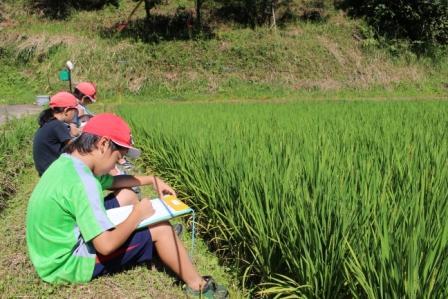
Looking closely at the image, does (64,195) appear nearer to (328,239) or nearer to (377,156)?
(328,239)

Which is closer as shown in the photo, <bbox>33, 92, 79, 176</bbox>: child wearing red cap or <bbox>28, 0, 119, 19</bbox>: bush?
<bbox>33, 92, 79, 176</bbox>: child wearing red cap

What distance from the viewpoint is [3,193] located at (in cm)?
395

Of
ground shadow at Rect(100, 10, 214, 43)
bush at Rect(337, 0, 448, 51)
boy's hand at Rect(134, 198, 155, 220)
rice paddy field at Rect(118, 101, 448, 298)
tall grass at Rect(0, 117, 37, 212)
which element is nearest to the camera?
rice paddy field at Rect(118, 101, 448, 298)

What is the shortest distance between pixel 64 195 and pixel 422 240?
145cm

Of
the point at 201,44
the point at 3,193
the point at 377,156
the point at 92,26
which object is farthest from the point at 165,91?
the point at 377,156

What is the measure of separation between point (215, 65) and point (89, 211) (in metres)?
15.1

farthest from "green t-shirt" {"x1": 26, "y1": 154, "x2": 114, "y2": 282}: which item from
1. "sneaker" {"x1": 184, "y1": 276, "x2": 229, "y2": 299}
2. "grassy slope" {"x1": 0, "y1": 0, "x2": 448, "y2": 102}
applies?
"grassy slope" {"x1": 0, "y1": 0, "x2": 448, "y2": 102}

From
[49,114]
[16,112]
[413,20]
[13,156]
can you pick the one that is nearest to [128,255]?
[49,114]

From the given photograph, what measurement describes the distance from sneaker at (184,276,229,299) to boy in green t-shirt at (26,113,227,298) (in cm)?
39

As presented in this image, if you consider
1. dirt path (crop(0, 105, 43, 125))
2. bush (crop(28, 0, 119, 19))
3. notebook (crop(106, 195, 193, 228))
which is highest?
bush (crop(28, 0, 119, 19))

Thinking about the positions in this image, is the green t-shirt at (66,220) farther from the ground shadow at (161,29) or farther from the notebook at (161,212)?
the ground shadow at (161,29)

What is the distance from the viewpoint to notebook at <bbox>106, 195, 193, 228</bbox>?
2.06m

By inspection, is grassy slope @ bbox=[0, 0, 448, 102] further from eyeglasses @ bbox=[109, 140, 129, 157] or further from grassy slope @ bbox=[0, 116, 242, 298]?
eyeglasses @ bbox=[109, 140, 129, 157]

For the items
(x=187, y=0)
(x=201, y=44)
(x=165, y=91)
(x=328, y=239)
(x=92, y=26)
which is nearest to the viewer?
(x=328, y=239)
